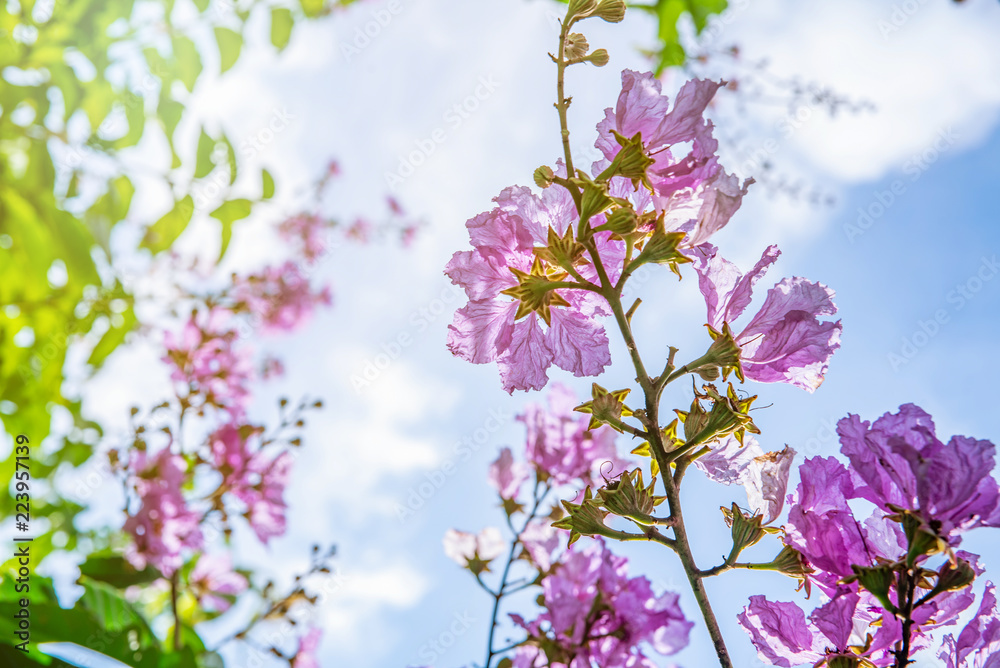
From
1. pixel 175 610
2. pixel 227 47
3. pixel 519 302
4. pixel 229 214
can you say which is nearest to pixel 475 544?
pixel 175 610

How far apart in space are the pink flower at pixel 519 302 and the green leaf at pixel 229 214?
1663 millimetres

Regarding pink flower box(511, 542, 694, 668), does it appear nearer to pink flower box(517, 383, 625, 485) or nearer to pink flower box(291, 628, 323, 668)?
pink flower box(517, 383, 625, 485)

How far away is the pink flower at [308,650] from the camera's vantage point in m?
1.97

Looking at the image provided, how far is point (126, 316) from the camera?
7.38ft

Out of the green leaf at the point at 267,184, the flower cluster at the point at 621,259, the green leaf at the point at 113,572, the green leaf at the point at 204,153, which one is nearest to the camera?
the flower cluster at the point at 621,259

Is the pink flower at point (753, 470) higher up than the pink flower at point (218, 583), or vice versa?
the pink flower at point (218, 583)

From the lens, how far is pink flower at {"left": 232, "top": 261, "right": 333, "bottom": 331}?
130 inches

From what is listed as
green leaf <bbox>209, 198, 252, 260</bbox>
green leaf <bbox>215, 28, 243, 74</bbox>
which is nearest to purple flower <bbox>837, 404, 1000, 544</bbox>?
green leaf <bbox>209, 198, 252, 260</bbox>

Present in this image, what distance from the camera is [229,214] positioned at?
218 cm

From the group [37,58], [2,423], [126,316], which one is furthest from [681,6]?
[2,423]

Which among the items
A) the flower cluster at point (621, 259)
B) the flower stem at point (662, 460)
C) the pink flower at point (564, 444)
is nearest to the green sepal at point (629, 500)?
the flower stem at point (662, 460)

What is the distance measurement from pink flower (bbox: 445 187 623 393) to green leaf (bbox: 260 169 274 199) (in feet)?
6.16

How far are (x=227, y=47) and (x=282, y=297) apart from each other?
5.87 ft

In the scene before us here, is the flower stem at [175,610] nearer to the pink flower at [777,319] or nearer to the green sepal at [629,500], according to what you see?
the green sepal at [629,500]
